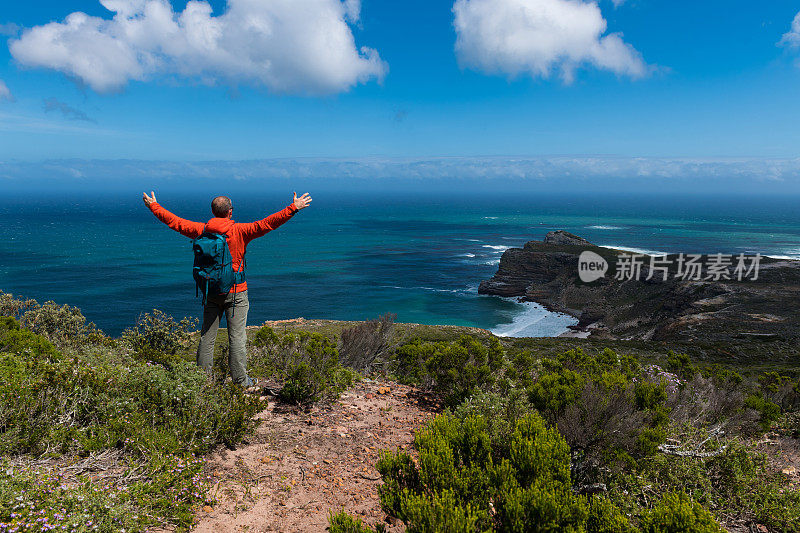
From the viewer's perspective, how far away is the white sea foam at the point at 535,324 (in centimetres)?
5243

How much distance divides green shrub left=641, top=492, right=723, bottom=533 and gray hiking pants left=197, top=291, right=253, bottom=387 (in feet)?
13.7

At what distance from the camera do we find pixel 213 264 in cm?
478

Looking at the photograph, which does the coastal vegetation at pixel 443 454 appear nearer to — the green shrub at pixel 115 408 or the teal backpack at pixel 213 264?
the green shrub at pixel 115 408

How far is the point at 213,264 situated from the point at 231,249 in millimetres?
265

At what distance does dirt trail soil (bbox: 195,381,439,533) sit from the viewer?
11.4ft

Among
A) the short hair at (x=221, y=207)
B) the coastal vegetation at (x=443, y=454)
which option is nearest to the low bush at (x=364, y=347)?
the coastal vegetation at (x=443, y=454)

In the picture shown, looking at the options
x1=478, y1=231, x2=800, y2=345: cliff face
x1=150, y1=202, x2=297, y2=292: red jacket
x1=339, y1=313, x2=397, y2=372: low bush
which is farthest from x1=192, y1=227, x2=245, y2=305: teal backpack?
x1=478, y1=231, x2=800, y2=345: cliff face

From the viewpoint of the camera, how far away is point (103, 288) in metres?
62.2

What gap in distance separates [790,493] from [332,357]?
513cm

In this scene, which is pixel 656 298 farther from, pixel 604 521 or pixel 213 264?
pixel 213 264

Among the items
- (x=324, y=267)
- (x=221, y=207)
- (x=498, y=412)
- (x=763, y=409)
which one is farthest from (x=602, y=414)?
(x=324, y=267)

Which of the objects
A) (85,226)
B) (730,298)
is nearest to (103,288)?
(730,298)

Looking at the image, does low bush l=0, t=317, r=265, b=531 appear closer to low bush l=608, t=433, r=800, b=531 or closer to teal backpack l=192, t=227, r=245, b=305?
teal backpack l=192, t=227, r=245, b=305

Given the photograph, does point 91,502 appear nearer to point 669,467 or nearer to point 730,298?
point 669,467
